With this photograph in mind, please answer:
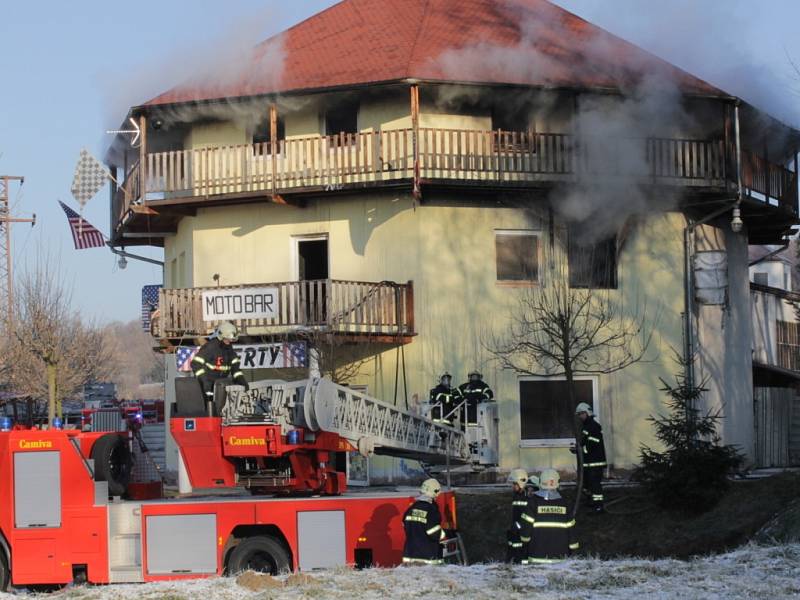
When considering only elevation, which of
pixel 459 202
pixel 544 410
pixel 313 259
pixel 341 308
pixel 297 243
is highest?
pixel 459 202

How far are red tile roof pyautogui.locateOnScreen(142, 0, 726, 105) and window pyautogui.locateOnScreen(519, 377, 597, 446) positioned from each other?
6.19 m

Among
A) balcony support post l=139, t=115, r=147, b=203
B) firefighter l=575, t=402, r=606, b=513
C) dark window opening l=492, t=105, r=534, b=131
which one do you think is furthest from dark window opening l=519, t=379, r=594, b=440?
balcony support post l=139, t=115, r=147, b=203

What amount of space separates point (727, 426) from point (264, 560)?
15.6 meters

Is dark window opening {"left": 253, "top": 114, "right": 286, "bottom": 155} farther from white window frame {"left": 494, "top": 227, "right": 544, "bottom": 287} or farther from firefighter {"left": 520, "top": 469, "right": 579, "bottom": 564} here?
firefighter {"left": 520, "top": 469, "right": 579, "bottom": 564}

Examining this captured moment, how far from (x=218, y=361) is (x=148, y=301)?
17.6m

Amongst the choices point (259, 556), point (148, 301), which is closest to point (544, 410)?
point (148, 301)

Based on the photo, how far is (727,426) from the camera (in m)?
28.4

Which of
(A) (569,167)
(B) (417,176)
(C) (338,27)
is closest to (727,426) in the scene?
(A) (569,167)

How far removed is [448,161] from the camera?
84.0 ft

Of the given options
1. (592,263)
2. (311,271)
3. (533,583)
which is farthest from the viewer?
(311,271)

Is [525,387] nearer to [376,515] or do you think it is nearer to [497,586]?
[376,515]

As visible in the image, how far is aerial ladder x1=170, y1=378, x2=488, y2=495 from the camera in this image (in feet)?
51.3

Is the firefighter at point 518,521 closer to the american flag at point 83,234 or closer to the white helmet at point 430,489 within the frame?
the white helmet at point 430,489

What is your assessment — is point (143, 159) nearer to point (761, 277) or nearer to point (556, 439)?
point (556, 439)
